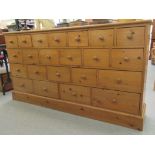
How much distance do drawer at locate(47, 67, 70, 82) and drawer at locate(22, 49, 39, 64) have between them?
0.24m

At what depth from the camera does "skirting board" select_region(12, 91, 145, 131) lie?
1749 millimetres

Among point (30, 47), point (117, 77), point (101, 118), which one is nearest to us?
point (117, 77)

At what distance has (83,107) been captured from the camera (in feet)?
6.63

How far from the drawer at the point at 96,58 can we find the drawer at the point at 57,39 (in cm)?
30

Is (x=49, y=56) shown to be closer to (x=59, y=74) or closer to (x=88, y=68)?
(x=59, y=74)

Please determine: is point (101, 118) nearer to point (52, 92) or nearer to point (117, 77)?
point (117, 77)

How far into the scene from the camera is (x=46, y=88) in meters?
2.28

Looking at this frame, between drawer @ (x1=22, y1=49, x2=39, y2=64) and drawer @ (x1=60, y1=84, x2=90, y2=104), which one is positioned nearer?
drawer @ (x1=60, y1=84, x2=90, y2=104)

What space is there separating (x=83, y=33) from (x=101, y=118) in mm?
965

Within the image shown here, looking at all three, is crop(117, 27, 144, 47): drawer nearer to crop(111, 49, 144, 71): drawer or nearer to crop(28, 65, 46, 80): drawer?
crop(111, 49, 144, 71): drawer

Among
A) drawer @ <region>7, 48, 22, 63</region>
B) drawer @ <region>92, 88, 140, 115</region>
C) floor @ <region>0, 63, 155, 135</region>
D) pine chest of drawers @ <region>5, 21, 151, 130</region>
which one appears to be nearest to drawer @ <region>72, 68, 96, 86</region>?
pine chest of drawers @ <region>5, 21, 151, 130</region>
